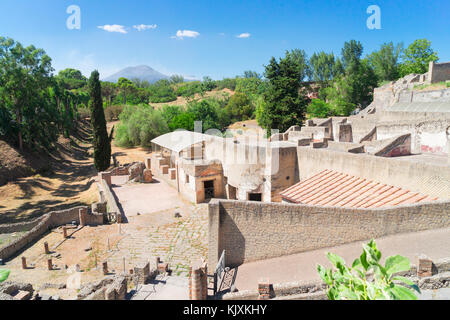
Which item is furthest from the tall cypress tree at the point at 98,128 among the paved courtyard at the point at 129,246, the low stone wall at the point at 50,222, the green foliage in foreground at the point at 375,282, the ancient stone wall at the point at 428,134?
the green foliage in foreground at the point at 375,282

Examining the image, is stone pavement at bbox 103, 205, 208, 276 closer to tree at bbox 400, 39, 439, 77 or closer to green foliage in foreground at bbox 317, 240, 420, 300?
green foliage in foreground at bbox 317, 240, 420, 300

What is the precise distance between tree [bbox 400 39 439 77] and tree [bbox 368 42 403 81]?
3.41m

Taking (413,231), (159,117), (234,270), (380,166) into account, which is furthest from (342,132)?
(159,117)

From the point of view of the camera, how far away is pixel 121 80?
276 feet

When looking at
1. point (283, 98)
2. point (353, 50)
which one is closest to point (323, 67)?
point (353, 50)

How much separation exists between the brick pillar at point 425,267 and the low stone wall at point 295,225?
2.01m

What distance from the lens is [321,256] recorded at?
8398 millimetres

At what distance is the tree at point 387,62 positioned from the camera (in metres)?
49.9

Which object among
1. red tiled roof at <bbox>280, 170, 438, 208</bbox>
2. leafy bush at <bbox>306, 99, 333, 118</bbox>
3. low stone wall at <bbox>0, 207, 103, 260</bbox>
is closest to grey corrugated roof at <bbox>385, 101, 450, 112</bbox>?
red tiled roof at <bbox>280, 170, 438, 208</bbox>

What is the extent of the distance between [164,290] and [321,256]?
15.9 feet

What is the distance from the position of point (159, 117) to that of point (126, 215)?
82.4 feet

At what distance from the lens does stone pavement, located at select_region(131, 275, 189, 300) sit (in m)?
8.83

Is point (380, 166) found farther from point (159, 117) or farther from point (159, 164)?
point (159, 117)
